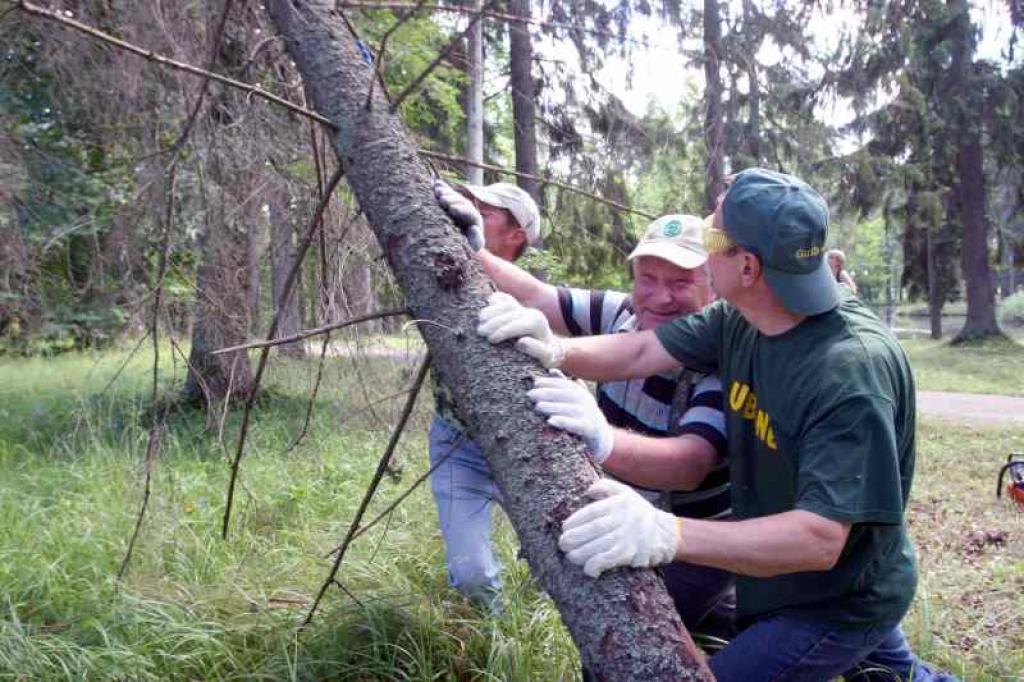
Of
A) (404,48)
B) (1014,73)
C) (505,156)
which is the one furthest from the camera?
(1014,73)

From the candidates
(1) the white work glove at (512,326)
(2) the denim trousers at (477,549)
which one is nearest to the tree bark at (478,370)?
(1) the white work glove at (512,326)

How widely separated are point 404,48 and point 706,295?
3.79 m

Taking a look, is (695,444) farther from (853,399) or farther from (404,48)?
(404,48)

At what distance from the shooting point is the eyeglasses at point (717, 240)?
1860 mm

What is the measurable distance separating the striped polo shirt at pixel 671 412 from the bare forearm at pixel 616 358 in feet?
0.41

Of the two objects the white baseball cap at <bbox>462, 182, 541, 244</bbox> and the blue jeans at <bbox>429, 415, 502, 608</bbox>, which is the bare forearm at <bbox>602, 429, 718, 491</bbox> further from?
the white baseball cap at <bbox>462, 182, 541, 244</bbox>

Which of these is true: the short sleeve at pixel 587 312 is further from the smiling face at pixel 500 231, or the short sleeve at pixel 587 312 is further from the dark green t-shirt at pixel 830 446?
the dark green t-shirt at pixel 830 446

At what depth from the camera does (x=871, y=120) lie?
18.3 meters

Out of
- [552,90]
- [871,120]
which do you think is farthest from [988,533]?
[871,120]

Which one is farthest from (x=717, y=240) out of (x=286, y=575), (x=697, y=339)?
(x=286, y=575)

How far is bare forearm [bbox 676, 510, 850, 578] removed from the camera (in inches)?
63.2

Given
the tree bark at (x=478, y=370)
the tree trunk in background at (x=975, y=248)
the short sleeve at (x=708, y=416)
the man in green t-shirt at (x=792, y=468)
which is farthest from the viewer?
the tree trunk in background at (x=975, y=248)

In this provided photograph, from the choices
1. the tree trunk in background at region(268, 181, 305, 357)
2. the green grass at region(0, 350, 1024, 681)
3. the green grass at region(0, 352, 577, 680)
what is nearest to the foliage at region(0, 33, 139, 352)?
the green grass at region(0, 350, 1024, 681)

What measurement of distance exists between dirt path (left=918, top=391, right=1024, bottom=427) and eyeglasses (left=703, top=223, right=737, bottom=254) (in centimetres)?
843
